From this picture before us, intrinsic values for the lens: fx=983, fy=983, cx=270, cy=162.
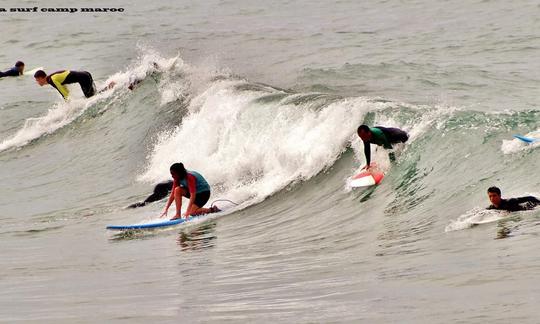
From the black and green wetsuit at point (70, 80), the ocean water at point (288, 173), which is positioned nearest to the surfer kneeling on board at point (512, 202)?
the ocean water at point (288, 173)

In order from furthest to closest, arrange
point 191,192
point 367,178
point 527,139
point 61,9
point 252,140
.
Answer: point 61,9 → point 252,140 → point 191,192 → point 367,178 → point 527,139

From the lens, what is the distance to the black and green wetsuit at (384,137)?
13.1m

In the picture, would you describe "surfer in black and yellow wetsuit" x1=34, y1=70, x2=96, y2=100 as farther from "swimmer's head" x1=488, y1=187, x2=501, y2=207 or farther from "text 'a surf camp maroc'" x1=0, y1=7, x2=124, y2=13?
"text 'a surf camp maroc'" x1=0, y1=7, x2=124, y2=13

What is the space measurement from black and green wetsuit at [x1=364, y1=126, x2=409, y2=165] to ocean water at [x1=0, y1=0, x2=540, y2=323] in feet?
0.66

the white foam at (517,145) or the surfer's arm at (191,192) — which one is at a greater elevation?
the white foam at (517,145)

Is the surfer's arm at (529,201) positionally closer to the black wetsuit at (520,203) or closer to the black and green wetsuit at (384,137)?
the black wetsuit at (520,203)

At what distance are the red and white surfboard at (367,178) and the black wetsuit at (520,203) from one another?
12.0 ft

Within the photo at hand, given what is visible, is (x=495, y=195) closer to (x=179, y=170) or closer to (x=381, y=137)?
(x=381, y=137)

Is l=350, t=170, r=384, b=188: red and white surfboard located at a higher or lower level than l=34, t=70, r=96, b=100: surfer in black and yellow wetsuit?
lower

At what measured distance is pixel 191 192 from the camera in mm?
13703

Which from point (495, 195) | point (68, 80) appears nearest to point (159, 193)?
point (495, 195)

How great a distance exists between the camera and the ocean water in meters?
7.43

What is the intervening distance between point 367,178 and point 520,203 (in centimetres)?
395

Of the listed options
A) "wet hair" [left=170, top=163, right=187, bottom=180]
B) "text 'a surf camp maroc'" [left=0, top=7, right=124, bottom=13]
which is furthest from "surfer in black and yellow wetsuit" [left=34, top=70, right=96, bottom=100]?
"text 'a surf camp maroc'" [left=0, top=7, right=124, bottom=13]
